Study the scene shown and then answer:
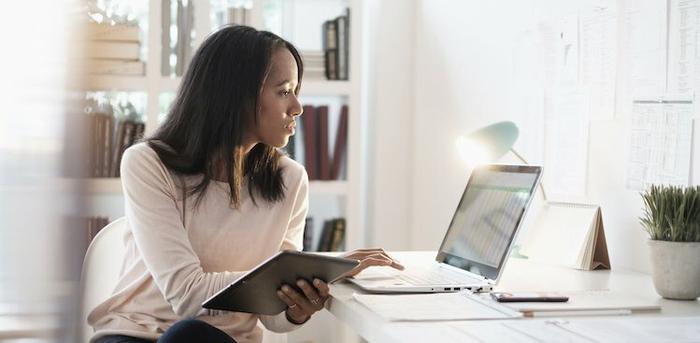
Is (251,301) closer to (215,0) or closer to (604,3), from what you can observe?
(604,3)

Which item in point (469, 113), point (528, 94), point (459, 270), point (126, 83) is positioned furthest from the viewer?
point (126, 83)

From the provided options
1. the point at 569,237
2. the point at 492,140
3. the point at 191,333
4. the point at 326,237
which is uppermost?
the point at 492,140

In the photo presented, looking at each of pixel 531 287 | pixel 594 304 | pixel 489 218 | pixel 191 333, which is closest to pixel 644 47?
pixel 489 218

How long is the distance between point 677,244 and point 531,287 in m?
0.28

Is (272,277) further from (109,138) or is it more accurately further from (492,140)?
(109,138)

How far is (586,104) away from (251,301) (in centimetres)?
104

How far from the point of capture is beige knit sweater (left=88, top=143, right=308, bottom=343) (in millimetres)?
1781

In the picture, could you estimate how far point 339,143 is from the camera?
3627mm

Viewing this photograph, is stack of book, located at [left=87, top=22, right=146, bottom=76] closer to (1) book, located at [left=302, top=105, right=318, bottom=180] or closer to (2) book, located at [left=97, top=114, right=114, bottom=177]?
(2) book, located at [left=97, top=114, right=114, bottom=177]

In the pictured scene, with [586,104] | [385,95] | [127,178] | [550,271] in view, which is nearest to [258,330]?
[127,178]

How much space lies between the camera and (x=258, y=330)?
196 centimetres

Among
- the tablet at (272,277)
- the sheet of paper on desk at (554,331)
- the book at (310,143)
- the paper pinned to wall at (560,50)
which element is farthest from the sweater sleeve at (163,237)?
the book at (310,143)

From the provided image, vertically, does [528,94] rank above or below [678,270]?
above

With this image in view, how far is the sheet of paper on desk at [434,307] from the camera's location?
4.57 ft
